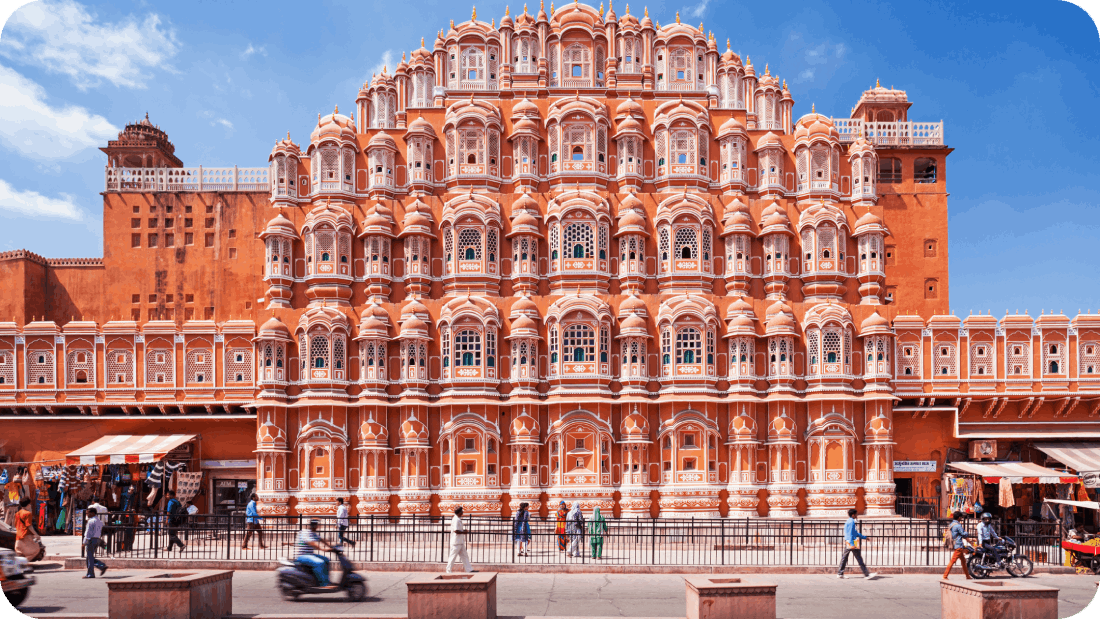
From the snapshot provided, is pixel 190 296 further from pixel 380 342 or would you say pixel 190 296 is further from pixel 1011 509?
pixel 1011 509

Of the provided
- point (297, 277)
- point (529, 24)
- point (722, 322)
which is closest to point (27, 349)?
point (297, 277)

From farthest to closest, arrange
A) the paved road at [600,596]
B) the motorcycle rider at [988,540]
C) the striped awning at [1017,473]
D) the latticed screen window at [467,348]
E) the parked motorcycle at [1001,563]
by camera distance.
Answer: the latticed screen window at [467,348]
the striped awning at [1017,473]
the motorcycle rider at [988,540]
the parked motorcycle at [1001,563]
the paved road at [600,596]

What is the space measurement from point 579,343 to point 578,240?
4430mm

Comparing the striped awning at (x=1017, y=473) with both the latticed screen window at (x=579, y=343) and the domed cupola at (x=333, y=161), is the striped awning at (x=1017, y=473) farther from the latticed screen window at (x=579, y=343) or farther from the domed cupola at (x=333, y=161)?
the domed cupola at (x=333, y=161)

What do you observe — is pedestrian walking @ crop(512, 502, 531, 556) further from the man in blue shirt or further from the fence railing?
the man in blue shirt

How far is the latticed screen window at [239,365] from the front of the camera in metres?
38.3

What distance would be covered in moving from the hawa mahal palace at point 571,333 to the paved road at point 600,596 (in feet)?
44.8

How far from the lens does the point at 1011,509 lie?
120 ft

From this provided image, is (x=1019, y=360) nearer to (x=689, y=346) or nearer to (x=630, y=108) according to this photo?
(x=689, y=346)

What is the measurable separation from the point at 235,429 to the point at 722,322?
21311 mm

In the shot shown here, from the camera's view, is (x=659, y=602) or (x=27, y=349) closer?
(x=659, y=602)

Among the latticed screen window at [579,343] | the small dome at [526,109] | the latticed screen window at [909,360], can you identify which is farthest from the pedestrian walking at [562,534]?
the small dome at [526,109]

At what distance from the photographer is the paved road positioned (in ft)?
57.5

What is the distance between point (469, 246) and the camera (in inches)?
1516
